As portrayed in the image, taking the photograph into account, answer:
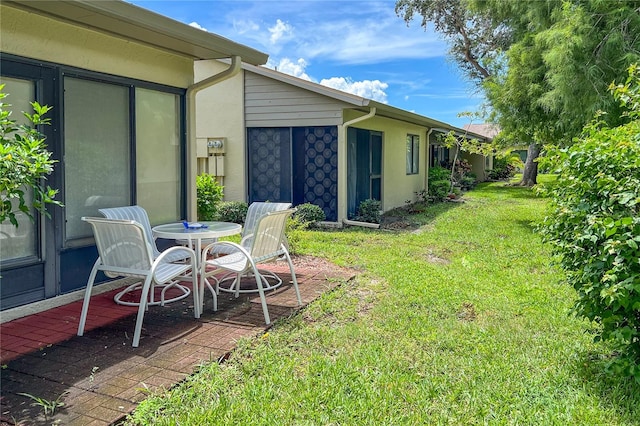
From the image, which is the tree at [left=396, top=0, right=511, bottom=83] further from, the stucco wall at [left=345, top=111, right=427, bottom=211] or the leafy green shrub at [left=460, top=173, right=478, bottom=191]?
the stucco wall at [left=345, top=111, right=427, bottom=211]

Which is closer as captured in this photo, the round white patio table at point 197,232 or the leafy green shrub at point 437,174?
the round white patio table at point 197,232

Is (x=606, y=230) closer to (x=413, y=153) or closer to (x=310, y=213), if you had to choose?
(x=310, y=213)

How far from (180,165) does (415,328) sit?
11.5ft

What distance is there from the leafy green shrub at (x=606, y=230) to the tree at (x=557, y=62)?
5.73 meters

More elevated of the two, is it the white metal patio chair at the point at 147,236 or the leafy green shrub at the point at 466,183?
the leafy green shrub at the point at 466,183

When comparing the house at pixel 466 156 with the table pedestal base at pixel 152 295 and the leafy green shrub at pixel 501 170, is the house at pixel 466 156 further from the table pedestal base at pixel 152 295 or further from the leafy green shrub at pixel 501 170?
the table pedestal base at pixel 152 295

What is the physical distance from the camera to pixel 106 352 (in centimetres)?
362

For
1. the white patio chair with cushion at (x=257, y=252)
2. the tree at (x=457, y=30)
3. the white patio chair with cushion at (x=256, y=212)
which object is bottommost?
the white patio chair with cushion at (x=257, y=252)

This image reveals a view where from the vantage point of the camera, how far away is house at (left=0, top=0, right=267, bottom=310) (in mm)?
4148

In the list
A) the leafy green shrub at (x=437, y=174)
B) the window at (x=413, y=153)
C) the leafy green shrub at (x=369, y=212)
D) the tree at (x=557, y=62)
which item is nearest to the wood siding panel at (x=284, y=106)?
the leafy green shrub at (x=369, y=212)

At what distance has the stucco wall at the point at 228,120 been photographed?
35.5ft

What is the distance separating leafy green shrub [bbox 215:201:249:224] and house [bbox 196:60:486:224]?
703mm

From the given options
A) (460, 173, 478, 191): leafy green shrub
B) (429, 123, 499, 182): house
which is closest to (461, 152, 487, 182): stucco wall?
(429, 123, 499, 182): house

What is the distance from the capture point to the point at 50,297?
14.8 ft
